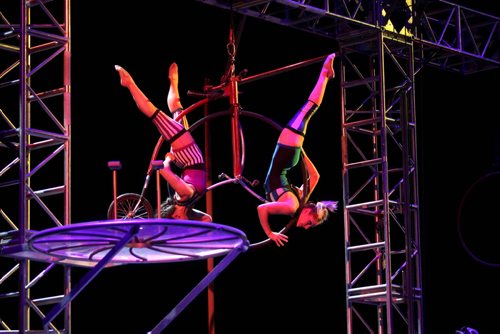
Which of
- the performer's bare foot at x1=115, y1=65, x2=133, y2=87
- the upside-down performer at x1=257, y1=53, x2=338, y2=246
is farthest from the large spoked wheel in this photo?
the upside-down performer at x1=257, y1=53, x2=338, y2=246

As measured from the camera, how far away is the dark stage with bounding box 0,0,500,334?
11.7 metres

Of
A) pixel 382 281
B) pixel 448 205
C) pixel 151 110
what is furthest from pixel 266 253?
pixel 151 110

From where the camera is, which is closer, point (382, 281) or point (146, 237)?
point (146, 237)

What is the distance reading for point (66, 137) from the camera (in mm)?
9742

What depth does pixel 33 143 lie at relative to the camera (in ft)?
33.2

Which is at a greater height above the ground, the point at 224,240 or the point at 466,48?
the point at 466,48

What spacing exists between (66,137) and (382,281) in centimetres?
456

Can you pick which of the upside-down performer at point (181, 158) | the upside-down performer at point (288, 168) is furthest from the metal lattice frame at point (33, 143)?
the upside-down performer at point (288, 168)

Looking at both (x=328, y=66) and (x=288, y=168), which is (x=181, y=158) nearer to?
(x=288, y=168)

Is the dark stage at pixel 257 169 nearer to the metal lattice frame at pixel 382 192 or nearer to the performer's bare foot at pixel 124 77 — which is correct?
the metal lattice frame at pixel 382 192

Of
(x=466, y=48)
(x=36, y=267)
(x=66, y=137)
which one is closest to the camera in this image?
(x=66, y=137)

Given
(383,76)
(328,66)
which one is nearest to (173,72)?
(328,66)

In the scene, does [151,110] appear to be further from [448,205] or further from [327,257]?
[448,205]

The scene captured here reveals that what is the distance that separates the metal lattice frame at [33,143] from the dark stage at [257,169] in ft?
1.12
